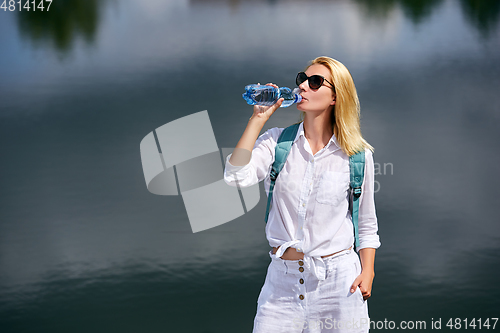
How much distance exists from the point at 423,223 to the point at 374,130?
7.87 ft

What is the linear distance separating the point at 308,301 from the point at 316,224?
31 centimetres

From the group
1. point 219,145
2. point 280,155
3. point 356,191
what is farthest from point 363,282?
point 219,145

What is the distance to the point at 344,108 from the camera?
2299mm

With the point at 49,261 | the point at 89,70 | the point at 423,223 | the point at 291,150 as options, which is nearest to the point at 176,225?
the point at 49,261

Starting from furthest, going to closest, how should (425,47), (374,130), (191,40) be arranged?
(191,40)
(425,47)
(374,130)

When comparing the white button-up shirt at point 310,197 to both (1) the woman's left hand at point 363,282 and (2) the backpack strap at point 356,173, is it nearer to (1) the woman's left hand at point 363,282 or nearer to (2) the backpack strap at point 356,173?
(2) the backpack strap at point 356,173

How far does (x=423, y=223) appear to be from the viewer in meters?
5.80

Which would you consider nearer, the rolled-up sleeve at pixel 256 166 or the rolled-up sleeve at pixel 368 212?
the rolled-up sleeve at pixel 256 166

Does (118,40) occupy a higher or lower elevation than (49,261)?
higher

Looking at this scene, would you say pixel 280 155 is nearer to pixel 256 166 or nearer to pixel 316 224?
pixel 256 166

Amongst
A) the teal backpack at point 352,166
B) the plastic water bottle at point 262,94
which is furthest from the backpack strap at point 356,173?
the plastic water bottle at point 262,94

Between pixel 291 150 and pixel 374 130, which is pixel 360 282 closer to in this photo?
pixel 291 150

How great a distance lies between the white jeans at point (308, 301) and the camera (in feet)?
7.41

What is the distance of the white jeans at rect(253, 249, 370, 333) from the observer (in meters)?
2.26
